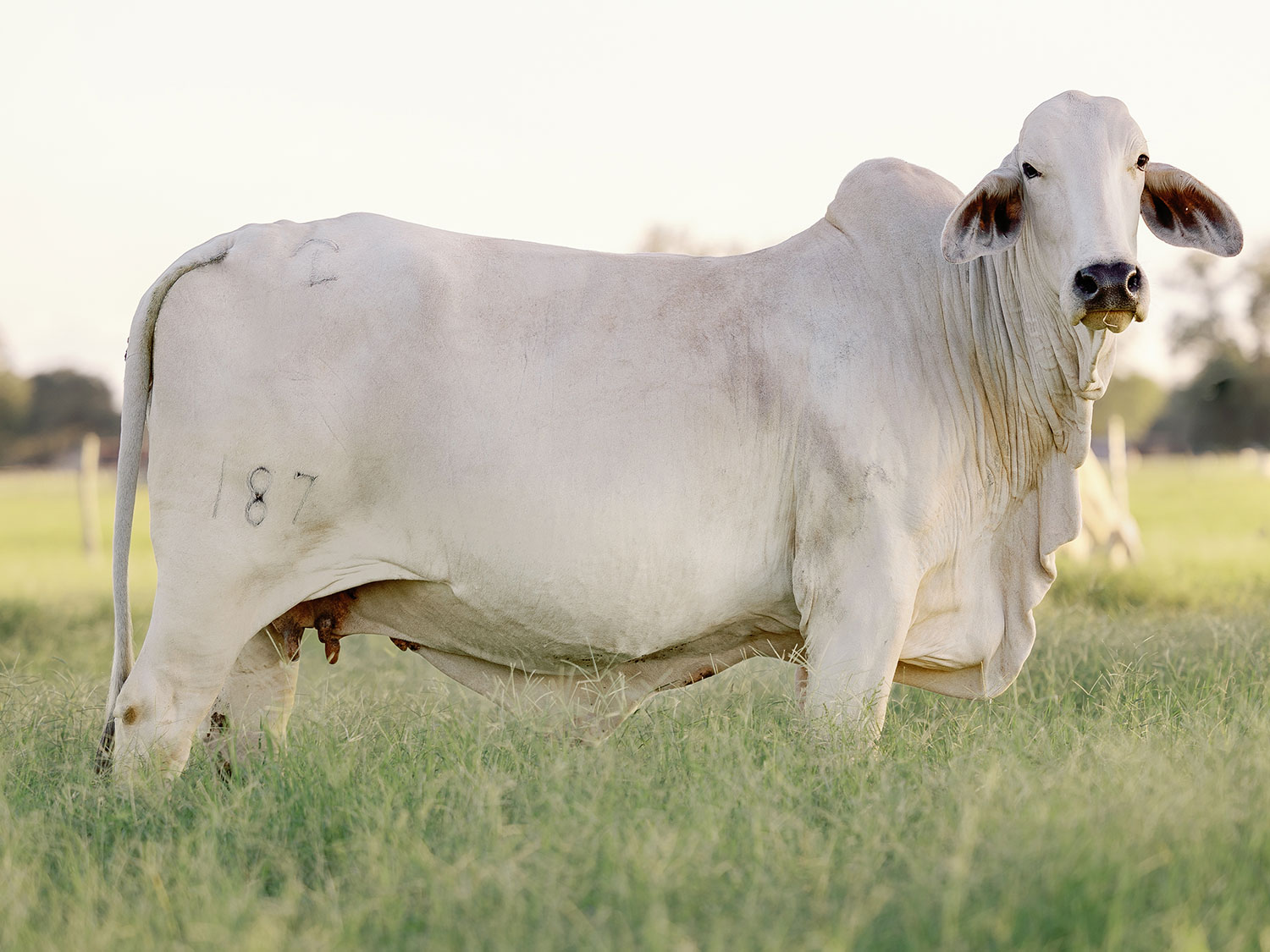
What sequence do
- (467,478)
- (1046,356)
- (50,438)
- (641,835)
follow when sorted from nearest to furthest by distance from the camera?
(641,835) → (467,478) → (1046,356) → (50,438)

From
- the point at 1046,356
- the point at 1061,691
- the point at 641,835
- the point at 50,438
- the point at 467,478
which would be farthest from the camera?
the point at 50,438

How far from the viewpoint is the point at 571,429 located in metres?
3.31

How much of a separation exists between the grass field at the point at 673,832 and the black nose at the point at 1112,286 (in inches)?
43.8

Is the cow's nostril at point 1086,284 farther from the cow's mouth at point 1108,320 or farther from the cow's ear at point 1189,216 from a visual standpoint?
the cow's ear at point 1189,216

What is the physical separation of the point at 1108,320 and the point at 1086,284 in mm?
115

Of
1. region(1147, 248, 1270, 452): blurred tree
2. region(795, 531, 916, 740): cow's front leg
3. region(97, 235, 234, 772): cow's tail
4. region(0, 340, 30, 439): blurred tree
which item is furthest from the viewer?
region(0, 340, 30, 439): blurred tree

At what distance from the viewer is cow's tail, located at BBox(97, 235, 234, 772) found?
3.43 meters

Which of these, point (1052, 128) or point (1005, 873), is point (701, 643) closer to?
point (1005, 873)

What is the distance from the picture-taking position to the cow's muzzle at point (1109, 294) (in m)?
3.09

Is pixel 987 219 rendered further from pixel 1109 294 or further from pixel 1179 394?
pixel 1179 394

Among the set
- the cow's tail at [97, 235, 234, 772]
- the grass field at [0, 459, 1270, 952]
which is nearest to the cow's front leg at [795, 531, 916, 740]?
the grass field at [0, 459, 1270, 952]

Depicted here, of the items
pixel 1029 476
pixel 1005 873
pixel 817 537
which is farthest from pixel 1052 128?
pixel 1005 873

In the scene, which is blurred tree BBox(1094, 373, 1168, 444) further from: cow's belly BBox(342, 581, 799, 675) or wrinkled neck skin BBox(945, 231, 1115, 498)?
cow's belly BBox(342, 581, 799, 675)

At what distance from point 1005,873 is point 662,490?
4.88ft
